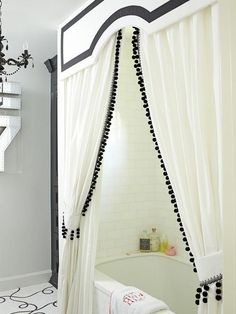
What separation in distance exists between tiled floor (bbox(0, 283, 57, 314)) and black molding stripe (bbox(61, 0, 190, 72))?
229 cm

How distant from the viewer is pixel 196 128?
158cm

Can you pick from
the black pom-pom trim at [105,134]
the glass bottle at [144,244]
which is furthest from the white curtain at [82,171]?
the glass bottle at [144,244]

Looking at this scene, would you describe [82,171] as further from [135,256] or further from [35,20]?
[35,20]

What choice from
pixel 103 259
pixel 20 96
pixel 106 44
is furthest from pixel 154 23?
pixel 20 96

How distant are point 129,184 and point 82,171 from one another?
0.82 m

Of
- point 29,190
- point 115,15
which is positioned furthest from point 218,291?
point 29,190

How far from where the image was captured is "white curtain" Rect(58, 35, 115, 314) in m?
2.44

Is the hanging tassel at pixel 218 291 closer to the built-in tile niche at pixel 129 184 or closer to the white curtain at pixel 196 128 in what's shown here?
the white curtain at pixel 196 128

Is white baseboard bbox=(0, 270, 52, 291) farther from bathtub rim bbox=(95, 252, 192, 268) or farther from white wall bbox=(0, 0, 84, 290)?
bathtub rim bbox=(95, 252, 192, 268)

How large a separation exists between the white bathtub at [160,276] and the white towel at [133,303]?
0.63m

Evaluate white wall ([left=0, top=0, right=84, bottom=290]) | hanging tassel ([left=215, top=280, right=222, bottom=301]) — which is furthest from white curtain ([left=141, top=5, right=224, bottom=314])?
white wall ([left=0, top=0, right=84, bottom=290])

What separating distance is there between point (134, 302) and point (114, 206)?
1.22m

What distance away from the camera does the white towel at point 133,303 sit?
1.98m

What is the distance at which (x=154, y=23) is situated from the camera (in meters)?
1.84
